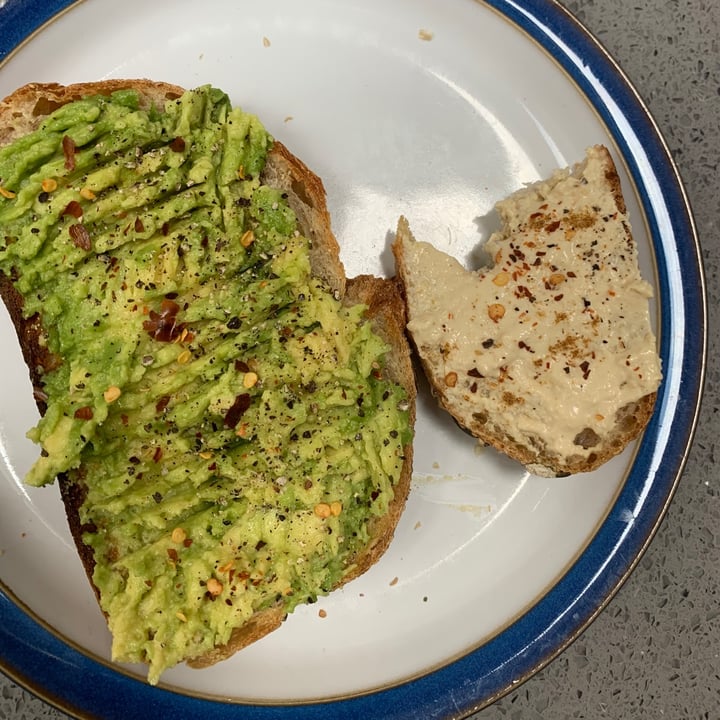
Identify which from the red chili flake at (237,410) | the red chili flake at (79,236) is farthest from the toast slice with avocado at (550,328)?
the red chili flake at (79,236)

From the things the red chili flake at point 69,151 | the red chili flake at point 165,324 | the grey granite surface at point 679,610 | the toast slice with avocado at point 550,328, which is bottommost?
the grey granite surface at point 679,610

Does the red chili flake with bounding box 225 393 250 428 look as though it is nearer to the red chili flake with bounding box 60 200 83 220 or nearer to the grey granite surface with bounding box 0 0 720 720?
the red chili flake with bounding box 60 200 83 220

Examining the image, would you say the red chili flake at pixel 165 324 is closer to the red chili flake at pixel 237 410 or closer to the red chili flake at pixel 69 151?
the red chili flake at pixel 237 410

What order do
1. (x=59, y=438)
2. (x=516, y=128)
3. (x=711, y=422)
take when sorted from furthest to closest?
(x=711, y=422), (x=516, y=128), (x=59, y=438)

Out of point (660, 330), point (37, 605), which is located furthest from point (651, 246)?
point (37, 605)

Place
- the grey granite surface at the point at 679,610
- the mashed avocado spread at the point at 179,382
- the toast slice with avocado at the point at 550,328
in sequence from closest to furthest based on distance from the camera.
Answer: the mashed avocado spread at the point at 179,382
the toast slice with avocado at the point at 550,328
the grey granite surface at the point at 679,610

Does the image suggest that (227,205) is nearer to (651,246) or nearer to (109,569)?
A: (109,569)

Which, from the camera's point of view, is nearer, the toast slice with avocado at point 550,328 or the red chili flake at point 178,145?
the red chili flake at point 178,145
